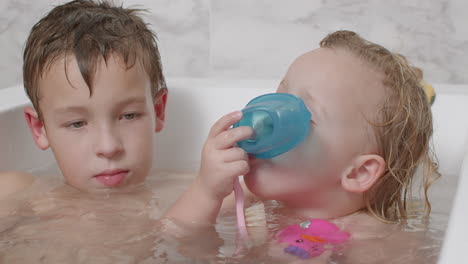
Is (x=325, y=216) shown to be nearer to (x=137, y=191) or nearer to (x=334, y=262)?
(x=334, y=262)

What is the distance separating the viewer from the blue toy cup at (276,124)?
1.11m

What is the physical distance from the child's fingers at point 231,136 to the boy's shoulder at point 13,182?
566 millimetres

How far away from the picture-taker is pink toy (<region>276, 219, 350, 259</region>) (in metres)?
1.11

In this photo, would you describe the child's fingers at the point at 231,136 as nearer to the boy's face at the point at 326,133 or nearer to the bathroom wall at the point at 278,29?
the boy's face at the point at 326,133

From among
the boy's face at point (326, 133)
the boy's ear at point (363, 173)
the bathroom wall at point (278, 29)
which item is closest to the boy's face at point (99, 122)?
the boy's face at point (326, 133)

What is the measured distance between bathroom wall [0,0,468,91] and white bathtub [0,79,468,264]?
1.95 ft

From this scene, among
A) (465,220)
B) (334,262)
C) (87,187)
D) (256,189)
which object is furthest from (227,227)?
(465,220)

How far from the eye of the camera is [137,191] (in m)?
1.52

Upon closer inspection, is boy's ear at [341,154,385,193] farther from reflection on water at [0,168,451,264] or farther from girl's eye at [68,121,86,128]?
girl's eye at [68,121,86,128]

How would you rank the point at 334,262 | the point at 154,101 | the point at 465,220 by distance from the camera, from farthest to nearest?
the point at 154,101 → the point at 334,262 → the point at 465,220

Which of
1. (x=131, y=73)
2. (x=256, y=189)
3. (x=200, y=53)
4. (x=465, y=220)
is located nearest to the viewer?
(x=465, y=220)

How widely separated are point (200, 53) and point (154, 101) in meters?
1.06

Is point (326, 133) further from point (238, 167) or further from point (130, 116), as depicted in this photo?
point (130, 116)

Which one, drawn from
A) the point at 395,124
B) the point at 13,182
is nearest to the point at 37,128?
the point at 13,182
